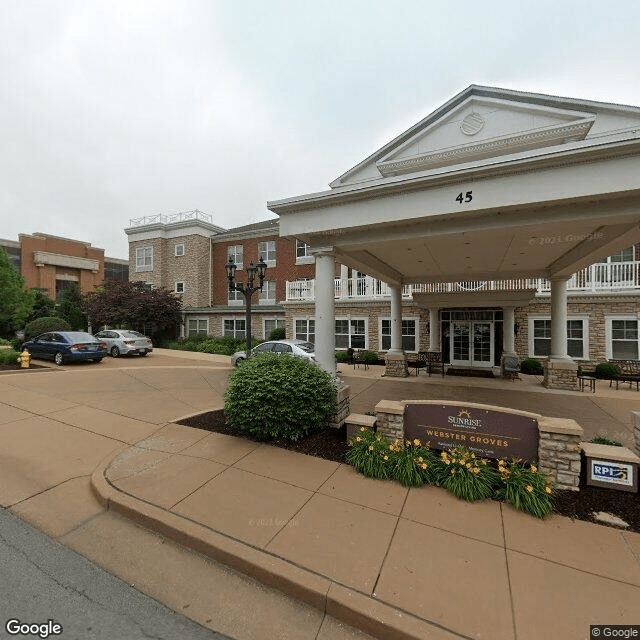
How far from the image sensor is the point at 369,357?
55.5ft

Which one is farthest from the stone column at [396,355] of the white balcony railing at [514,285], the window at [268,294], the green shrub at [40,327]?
the green shrub at [40,327]

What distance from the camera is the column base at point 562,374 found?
11234 millimetres

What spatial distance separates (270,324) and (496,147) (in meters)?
17.7

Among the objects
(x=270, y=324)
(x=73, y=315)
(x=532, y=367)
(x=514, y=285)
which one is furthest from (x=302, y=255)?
(x=73, y=315)

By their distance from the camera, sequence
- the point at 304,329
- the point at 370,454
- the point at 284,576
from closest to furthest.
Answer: the point at 284,576
the point at 370,454
the point at 304,329

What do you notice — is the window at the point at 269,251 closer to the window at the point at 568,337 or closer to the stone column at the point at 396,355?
the stone column at the point at 396,355

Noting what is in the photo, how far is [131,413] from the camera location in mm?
7602

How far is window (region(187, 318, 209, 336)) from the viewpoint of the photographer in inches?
1077

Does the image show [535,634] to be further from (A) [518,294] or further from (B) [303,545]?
(A) [518,294]

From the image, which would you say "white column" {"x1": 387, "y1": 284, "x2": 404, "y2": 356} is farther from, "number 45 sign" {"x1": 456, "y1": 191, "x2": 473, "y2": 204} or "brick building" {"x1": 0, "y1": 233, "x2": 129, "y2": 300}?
"brick building" {"x1": 0, "y1": 233, "x2": 129, "y2": 300}

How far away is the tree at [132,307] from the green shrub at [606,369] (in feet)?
87.4

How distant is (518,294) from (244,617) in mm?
14058

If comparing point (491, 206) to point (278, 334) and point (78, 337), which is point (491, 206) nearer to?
point (78, 337)

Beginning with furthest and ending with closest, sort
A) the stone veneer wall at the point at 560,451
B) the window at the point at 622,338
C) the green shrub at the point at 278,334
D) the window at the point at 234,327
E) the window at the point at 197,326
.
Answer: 1. the window at the point at 197,326
2. the window at the point at 234,327
3. the green shrub at the point at 278,334
4. the window at the point at 622,338
5. the stone veneer wall at the point at 560,451
